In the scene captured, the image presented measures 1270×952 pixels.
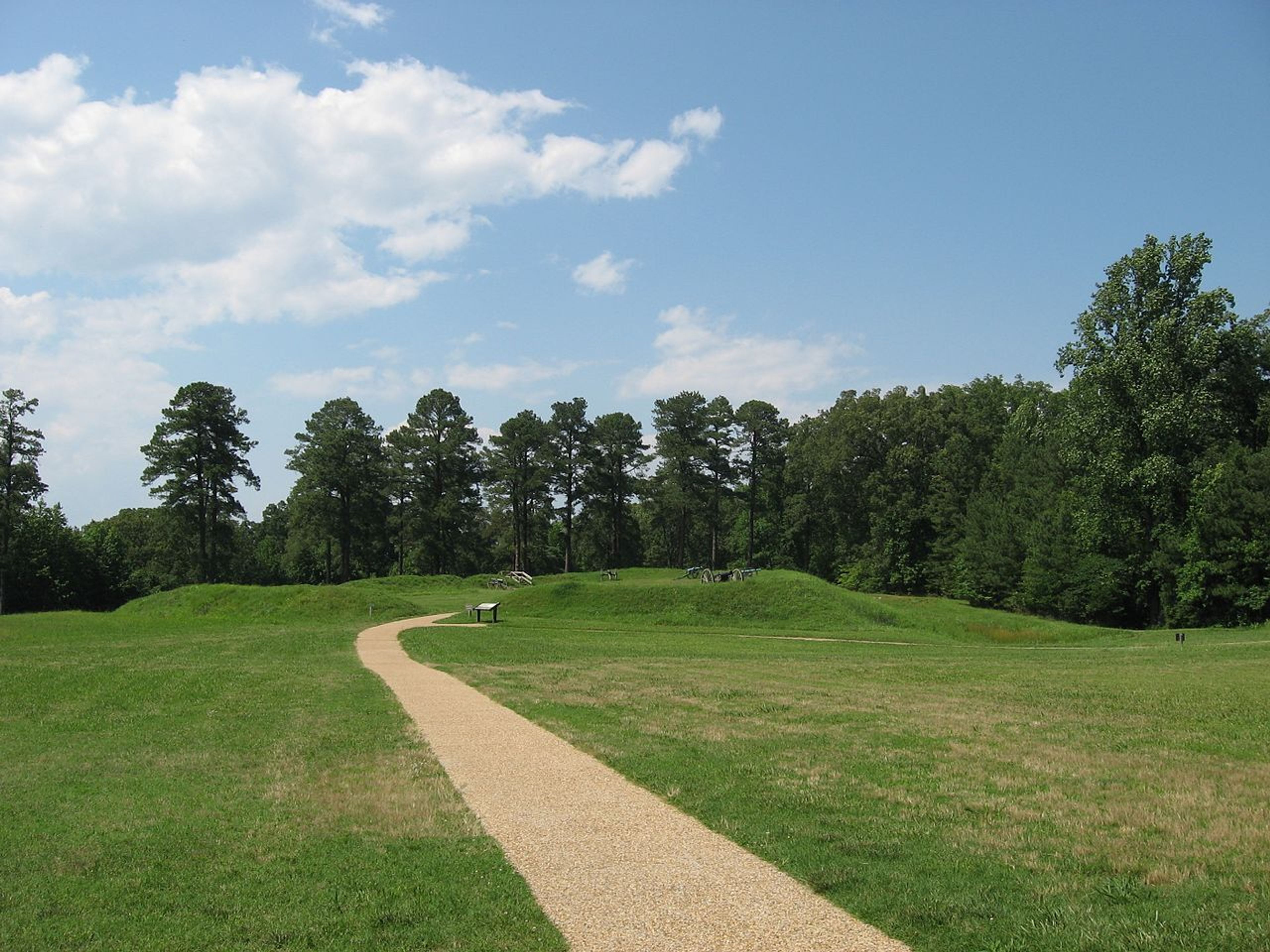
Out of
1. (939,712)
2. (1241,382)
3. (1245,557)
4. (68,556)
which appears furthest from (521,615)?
(68,556)

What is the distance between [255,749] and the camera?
10.7 metres

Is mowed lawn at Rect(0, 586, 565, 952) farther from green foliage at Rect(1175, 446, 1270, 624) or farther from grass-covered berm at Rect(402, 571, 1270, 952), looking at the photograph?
green foliage at Rect(1175, 446, 1270, 624)

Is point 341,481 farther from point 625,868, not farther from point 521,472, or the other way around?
point 625,868

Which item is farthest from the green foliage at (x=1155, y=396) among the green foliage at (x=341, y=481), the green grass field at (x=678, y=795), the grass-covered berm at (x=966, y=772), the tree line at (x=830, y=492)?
the green foliage at (x=341, y=481)

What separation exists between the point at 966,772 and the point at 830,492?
67460mm

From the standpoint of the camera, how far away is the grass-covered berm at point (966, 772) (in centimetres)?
538

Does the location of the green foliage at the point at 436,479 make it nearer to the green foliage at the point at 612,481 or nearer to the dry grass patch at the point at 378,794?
the green foliage at the point at 612,481

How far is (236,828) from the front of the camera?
7.37 meters

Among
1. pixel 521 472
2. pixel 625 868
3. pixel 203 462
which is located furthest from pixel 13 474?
pixel 625 868

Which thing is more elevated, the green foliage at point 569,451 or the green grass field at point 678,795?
the green foliage at point 569,451

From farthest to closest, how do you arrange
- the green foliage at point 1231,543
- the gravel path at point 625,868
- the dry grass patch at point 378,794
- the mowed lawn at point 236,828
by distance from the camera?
the green foliage at point 1231,543 → the dry grass patch at point 378,794 → the mowed lawn at point 236,828 → the gravel path at point 625,868

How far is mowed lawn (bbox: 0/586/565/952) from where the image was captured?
5.31 m

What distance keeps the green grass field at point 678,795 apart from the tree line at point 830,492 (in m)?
24.0

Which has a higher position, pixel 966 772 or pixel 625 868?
pixel 625 868
